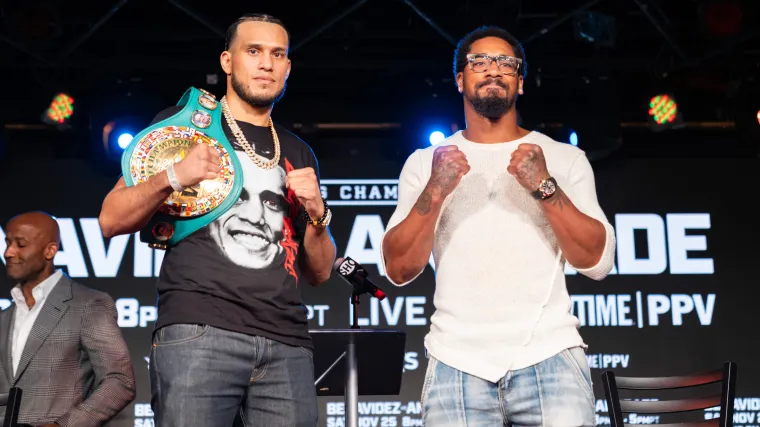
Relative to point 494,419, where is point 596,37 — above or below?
above

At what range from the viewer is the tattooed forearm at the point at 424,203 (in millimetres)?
2301

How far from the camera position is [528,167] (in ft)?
7.31

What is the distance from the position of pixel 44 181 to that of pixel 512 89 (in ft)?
15.4

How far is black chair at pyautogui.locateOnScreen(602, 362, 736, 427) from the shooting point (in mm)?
3176

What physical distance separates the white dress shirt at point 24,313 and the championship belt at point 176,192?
6.43ft

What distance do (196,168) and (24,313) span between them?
241cm

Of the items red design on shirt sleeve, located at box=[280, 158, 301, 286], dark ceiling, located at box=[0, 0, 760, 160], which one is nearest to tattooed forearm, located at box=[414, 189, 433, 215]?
red design on shirt sleeve, located at box=[280, 158, 301, 286]

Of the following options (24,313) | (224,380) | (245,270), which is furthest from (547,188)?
(24,313)

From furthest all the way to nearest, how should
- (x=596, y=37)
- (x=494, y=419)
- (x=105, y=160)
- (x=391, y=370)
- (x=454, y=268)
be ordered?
1. (x=105, y=160)
2. (x=596, y=37)
3. (x=391, y=370)
4. (x=454, y=268)
5. (x=494, y=419)

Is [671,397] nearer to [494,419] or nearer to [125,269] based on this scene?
[125,269]

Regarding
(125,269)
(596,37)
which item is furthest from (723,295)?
(125,269)

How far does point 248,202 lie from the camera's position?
7.49ft

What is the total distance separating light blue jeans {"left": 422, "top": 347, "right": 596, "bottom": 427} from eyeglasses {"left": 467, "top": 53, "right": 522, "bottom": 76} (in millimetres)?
798

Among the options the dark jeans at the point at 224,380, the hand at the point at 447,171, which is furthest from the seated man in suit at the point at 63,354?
the hand at the point at 447,171
